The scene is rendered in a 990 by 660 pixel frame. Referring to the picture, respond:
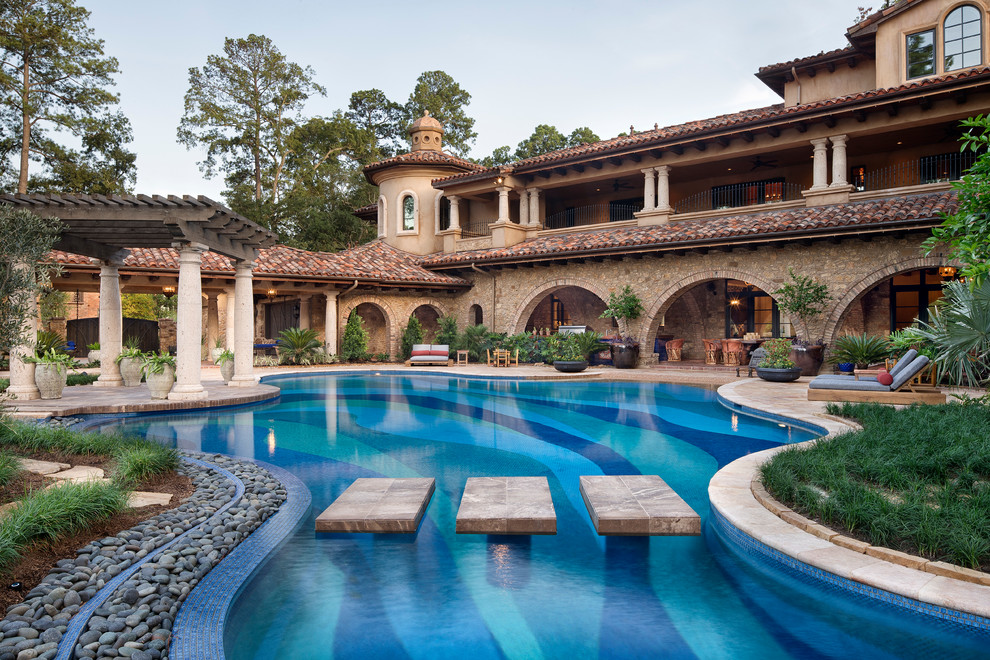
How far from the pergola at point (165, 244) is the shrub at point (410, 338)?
28.5ft

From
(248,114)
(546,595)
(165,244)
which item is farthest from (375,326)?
(546,595)

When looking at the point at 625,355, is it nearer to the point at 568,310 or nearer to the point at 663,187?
the point at 663,187

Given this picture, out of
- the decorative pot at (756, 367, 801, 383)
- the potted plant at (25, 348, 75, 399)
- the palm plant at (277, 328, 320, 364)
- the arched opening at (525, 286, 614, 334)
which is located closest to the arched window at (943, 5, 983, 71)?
the decorative pot at (756, 367, 801, 383)

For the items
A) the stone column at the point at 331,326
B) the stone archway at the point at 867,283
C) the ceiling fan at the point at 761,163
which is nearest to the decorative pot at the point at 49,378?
the stone column at the point at 331,326

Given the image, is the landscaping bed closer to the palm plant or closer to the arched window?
the arched window

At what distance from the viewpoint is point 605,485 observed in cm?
543

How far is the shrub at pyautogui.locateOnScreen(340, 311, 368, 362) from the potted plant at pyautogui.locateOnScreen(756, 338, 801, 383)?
13.6m

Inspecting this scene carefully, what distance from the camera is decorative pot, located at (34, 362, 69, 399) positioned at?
35.3 feet

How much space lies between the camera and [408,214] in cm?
2595

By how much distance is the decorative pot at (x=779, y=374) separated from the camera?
44.0 ft

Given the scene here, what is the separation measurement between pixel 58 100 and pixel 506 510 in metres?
31.1

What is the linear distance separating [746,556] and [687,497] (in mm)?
1423

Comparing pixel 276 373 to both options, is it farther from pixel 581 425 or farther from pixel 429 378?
pixel 581 425

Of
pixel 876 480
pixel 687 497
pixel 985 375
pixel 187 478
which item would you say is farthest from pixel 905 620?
pixel 985 375
